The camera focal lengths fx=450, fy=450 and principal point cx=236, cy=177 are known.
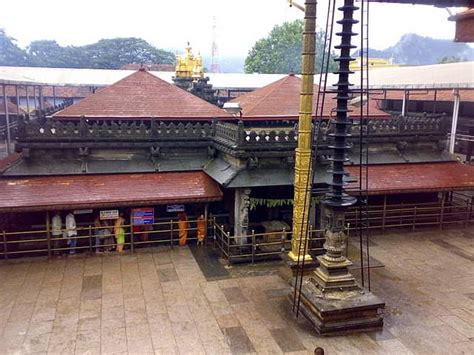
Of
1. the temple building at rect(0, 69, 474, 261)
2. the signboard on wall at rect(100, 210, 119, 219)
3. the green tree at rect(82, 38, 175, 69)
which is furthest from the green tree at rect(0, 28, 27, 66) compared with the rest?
the signboard on wall at rect(100, 210, 119, 219)

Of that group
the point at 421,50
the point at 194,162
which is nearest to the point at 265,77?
the point at 194,162

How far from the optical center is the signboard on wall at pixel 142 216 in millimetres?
16438

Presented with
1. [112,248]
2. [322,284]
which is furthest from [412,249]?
[112,248]

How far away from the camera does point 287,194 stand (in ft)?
58.4

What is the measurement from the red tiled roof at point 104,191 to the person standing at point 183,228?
1164 millimetres

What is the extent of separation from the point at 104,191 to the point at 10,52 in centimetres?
7766

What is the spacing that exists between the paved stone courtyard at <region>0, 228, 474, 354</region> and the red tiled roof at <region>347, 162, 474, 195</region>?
2.71 metres

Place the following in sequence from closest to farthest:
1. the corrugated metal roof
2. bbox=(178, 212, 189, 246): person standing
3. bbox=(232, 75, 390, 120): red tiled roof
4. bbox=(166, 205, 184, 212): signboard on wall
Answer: bbox=(178, 212, 189, 246): person standing → bbox=(166, 205, 184, 212): signboard on wall → bbox=(232, 75, 390, 120): red tiled roof → the corrugated metal roof

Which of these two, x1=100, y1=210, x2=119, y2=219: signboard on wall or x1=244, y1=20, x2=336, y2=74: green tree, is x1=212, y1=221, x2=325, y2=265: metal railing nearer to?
x1=100, y1=210, x2=119, y2=219: signboard on wall

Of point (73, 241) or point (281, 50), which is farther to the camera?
point (281, 50)

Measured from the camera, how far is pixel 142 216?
16500 mm

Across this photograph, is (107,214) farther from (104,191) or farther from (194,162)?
(194,162)

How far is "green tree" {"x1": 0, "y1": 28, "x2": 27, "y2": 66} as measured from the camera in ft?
258

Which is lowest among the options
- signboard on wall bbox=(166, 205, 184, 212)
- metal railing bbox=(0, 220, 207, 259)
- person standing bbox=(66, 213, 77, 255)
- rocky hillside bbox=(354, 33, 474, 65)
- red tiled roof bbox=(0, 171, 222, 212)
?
metal railing bbox=(0, 220, 207, 259)
